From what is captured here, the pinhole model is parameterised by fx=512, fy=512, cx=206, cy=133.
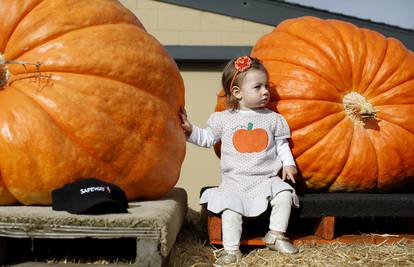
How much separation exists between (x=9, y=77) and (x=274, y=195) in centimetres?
139

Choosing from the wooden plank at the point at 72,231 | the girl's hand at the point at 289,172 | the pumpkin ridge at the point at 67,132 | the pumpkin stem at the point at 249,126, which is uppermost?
the pumpkin ridge at the point at 67,132

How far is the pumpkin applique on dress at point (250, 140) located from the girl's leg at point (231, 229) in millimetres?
488

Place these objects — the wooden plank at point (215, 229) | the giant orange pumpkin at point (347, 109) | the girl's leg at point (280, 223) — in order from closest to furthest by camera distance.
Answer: the girl's leg at point (280, 223), the wooden plank at point (215, 229), the giant orange pumpkin at point (347, 109)

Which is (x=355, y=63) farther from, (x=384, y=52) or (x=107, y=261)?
(x=107, y=261)

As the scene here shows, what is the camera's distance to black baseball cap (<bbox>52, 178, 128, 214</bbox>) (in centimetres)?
199

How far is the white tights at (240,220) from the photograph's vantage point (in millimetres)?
2438

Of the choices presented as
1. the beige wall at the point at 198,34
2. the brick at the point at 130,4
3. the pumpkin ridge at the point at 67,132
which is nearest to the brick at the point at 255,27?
the beige wall at the point at 198,34

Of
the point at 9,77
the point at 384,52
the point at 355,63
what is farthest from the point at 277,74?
the point at 9,77

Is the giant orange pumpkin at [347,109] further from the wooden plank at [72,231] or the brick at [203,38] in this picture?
the brick at [203,38]

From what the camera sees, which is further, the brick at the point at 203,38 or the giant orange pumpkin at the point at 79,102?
the brick at the point at 203,38

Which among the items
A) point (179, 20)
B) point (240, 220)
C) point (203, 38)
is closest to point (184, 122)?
point (240, 220)

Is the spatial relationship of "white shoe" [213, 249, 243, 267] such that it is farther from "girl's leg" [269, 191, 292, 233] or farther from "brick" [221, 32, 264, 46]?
"brick" [221, 32, 264, 46]

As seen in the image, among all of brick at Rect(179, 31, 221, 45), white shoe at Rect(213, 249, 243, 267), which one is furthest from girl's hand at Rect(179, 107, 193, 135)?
brick at Rect(179, 31, 221, 45)

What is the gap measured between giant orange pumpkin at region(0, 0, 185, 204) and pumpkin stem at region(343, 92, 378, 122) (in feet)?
3.39
